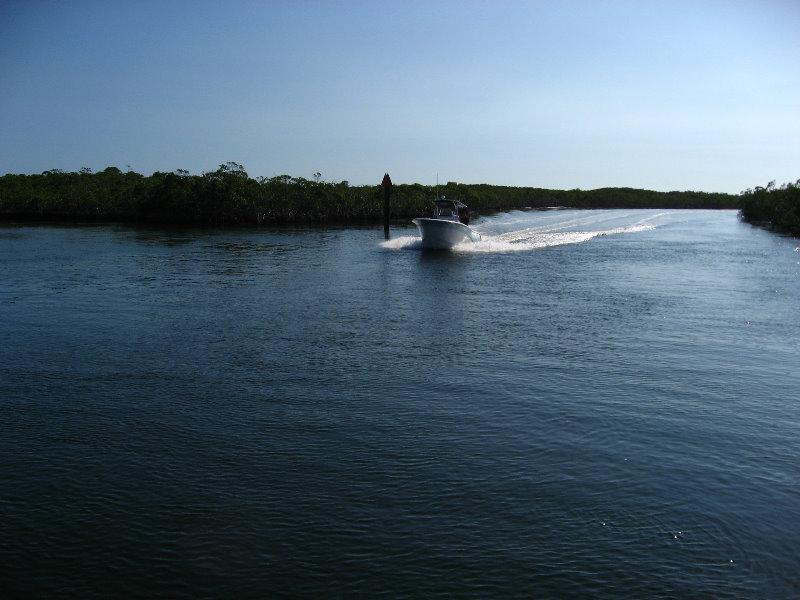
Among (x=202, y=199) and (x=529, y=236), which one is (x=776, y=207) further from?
(x=202, y=199)

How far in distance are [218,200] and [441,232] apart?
40.9 metres

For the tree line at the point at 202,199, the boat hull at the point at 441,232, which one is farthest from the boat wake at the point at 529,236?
the tree line at the point at 202,199

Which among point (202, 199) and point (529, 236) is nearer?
point (529, 236)

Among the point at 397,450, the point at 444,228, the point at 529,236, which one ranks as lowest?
the point at 397,450

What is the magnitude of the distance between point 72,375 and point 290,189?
256 ft

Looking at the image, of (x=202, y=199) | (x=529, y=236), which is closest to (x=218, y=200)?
(x=202, y=199)

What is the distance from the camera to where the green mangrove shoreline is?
79.2 m

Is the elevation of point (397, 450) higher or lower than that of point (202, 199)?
lower

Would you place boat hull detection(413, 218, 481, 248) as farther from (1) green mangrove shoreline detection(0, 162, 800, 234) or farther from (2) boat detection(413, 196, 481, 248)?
(1) green mangrove shoreline detection(0, 162, 800, 234)

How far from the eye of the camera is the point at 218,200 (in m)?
78.4

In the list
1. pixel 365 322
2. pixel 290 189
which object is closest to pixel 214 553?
pixel 365 322

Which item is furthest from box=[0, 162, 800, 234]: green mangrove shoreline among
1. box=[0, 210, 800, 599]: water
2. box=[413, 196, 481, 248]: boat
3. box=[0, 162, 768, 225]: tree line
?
box=[0, 210, 800, 599]: water

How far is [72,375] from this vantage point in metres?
14.1

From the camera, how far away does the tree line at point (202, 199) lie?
79.4 meters
